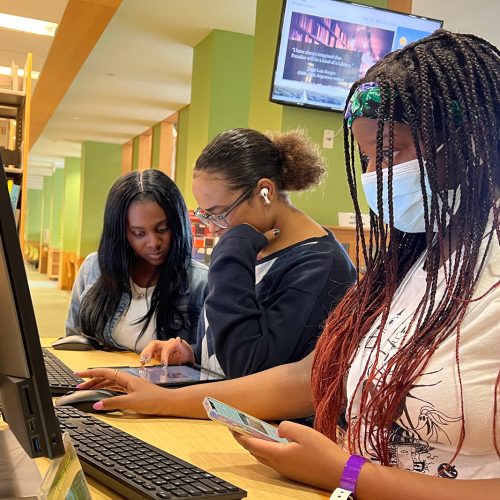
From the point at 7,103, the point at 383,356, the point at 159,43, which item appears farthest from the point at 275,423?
the point at 159,43

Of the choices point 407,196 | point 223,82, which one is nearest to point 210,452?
point 407,196

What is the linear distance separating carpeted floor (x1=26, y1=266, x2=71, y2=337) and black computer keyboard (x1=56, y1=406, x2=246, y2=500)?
466 centimetres

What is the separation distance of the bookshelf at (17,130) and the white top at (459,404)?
3937 millimetres

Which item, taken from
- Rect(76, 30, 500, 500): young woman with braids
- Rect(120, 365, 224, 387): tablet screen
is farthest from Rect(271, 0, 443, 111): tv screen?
Rect(76, 30, 500, 500): young woman with braids

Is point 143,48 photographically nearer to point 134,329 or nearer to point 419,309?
point 134,329

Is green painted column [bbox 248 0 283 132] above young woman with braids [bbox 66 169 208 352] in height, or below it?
above

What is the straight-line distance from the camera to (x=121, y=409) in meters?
1.26

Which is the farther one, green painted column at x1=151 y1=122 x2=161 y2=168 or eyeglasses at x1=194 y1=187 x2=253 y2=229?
green painted column at x1=151 y1=122 x2=161 y2=168

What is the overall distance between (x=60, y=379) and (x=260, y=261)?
56 centimetres

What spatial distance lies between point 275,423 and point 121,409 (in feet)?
1.00

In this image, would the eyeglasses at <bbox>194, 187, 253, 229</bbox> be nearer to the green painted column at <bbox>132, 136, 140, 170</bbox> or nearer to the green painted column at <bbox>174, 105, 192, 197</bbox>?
the green painted column at <bbox>174, 105, 192, 197</bbox>

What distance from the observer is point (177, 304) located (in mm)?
2205

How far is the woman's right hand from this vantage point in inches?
69.3

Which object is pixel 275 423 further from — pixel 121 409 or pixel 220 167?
pixel 220 167
